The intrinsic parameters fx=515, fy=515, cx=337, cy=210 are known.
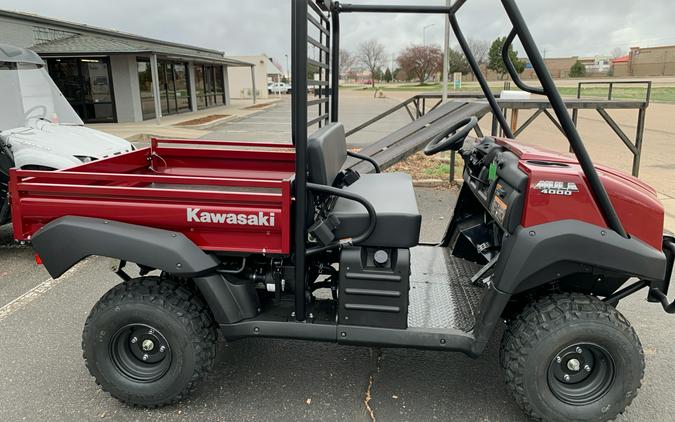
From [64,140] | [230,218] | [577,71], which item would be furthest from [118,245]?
[577,71]

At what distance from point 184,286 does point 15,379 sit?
1.13 m

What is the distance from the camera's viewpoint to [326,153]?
8.59ft

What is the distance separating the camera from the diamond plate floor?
2512 mm

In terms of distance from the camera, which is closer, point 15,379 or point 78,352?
point 15,379

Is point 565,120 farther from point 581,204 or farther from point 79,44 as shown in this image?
point 79,44

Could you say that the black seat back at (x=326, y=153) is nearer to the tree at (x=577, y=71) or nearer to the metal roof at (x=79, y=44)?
the metal roof at (x=79, y=44)

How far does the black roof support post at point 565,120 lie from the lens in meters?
2.03

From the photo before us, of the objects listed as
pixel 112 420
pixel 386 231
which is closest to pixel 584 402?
pixel 386 231

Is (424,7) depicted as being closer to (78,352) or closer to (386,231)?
(386,231)

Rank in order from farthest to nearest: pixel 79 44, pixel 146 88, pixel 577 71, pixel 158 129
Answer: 1. pixel 577 71
2. pixel 146 88
3. pixel 79 44
4. pixel 158 129

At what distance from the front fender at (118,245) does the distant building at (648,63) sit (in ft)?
201

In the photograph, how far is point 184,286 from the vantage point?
259 centimetres

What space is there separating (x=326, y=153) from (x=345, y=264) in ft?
1.97

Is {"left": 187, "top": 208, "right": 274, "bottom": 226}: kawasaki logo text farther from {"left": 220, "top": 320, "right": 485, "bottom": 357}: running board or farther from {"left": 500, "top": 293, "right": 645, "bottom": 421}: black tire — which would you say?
{"left": 500, "top": 293, "right": 645, "bottom": 421}: black tire
